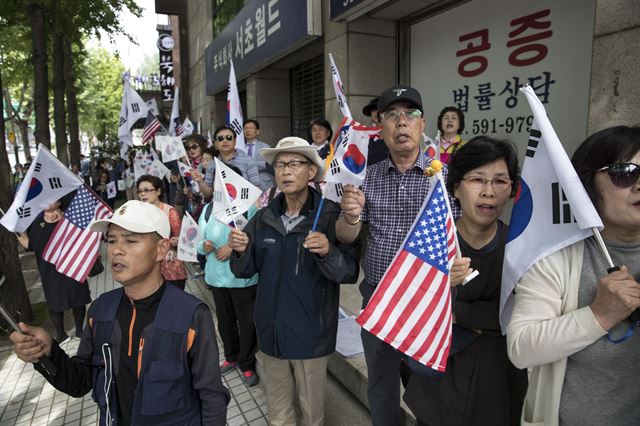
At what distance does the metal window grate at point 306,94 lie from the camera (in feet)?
28.6

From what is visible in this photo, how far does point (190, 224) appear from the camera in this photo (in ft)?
13.8

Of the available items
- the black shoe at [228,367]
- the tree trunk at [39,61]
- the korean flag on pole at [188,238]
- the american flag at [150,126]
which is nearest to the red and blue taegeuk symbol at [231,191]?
the korean flag on pole at [188,238]

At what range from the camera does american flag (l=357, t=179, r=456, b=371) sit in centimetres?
170

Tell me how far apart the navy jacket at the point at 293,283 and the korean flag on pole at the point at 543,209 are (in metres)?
1.14

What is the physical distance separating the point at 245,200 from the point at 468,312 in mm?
1797

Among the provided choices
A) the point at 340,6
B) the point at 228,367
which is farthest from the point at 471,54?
the point at 228,367

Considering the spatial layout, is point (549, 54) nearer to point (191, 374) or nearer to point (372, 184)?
point (372, 184)

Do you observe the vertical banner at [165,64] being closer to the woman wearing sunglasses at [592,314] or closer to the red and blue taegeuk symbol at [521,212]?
the red and blue taegeuk symbol at [521,212]

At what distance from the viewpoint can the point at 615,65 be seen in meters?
2.99

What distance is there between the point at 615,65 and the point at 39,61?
9102 mm

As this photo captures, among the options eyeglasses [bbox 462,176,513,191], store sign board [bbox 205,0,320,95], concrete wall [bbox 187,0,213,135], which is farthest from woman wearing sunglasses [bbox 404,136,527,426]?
concrete wall [bbox 187,0,213,135]

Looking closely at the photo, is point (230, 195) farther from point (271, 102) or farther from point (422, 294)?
point (271, 102)

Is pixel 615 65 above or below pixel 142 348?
above

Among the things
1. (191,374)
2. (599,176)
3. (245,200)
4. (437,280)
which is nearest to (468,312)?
(437,280)
